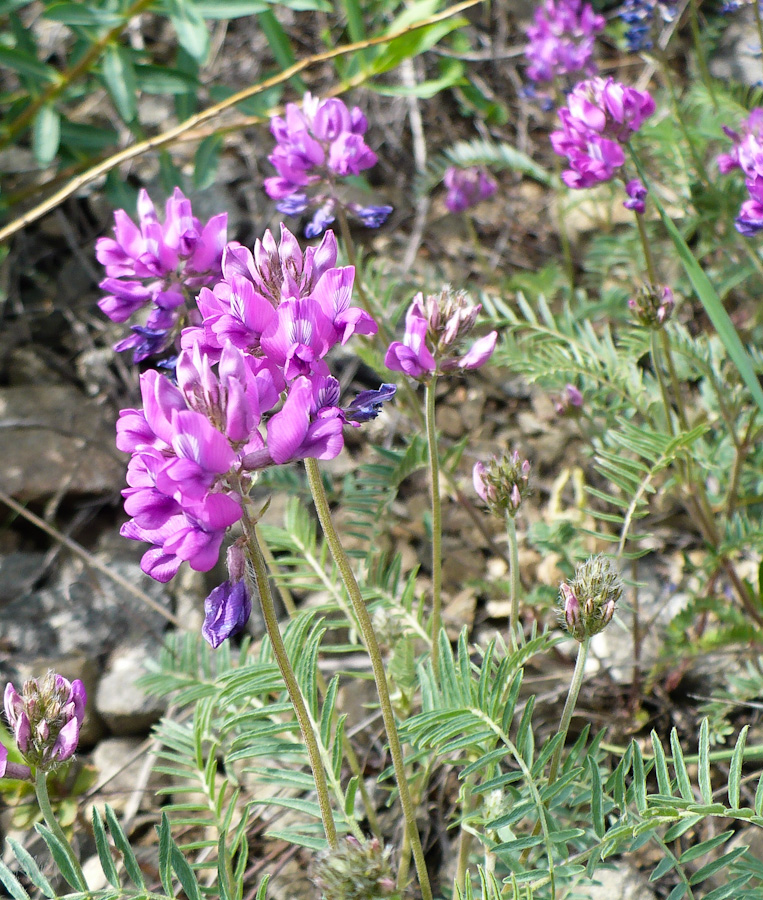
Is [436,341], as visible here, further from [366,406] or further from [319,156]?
[319,156]

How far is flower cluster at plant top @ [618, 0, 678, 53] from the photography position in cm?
377

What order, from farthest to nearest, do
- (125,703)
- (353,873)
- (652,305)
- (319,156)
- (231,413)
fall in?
(125,703)
(319,156)
(652,305)
(353,873)
(231,413)

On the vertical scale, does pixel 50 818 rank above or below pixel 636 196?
below

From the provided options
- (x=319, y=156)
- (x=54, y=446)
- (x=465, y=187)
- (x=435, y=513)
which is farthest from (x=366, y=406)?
(x=465, y=187)

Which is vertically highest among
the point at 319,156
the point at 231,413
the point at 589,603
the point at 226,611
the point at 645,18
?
the point at 645,18

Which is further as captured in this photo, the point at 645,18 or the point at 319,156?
the point at 645,18

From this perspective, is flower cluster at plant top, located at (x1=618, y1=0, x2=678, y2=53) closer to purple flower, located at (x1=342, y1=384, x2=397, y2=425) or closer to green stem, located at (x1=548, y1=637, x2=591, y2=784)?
purple flower, located at (x1=342, y1=384, x2=397, y2=425)

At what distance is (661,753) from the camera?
5.63 ft

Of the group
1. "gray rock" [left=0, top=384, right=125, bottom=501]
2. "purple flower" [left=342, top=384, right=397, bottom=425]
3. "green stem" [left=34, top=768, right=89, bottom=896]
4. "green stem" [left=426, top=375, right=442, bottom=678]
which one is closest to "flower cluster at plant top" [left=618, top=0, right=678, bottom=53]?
"green stem" [left=426, top=375, right=442, bottom=678]

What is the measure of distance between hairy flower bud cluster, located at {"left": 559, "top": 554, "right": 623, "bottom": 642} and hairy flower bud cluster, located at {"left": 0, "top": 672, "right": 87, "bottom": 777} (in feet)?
3.58

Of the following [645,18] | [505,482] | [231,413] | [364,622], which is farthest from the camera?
[645,18]

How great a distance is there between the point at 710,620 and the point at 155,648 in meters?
2.20

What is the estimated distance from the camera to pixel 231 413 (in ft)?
4.58

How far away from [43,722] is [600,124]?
8.03 ft
